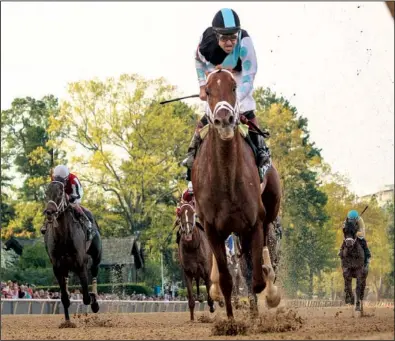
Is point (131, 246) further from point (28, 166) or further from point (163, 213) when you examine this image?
point (28, 166)

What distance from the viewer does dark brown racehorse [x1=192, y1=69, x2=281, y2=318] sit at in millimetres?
12352

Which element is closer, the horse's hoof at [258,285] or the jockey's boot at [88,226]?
the horse's hoof at [258,285]

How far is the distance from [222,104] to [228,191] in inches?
52.6

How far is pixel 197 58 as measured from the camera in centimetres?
1403

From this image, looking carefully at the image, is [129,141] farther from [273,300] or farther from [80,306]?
[273,300]

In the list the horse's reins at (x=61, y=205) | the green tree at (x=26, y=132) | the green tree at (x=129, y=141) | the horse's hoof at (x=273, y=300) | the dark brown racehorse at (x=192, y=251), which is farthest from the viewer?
the green tree at (x=26, y=132)

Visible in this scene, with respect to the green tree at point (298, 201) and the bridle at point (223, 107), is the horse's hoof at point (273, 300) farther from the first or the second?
the green tree at point (298, 201)

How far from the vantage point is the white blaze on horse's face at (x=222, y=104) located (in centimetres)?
1178

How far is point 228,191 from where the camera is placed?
12.7 meters

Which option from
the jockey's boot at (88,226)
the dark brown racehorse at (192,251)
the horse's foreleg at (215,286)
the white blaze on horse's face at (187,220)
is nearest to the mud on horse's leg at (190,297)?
the dark brown racehorse at (192,251)

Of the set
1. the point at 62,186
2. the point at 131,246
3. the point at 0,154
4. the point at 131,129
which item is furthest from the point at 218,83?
the point at 0,154

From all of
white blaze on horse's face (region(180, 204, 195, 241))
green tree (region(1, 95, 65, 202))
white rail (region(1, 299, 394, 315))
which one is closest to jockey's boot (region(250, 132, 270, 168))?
white blaze on horse's face (region(180, 204, 195, 241))

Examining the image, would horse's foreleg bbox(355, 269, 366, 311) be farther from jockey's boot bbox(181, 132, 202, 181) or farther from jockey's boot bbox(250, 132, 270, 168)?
jockey's boot bbox(181, 132, 202, 181)

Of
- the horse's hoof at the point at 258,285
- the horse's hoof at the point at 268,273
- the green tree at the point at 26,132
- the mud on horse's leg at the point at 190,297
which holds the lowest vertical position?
the horse's hoof at the point at 258,285
